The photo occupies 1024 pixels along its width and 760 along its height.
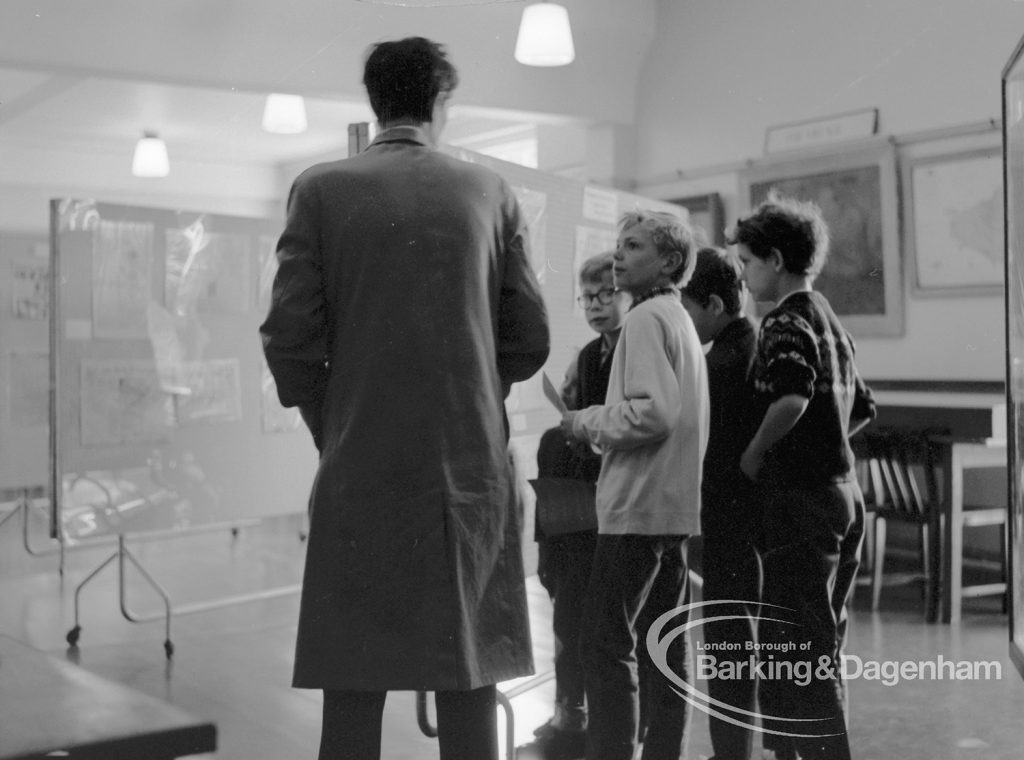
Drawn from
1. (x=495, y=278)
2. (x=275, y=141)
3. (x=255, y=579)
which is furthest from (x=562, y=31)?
(x=255, y=579)

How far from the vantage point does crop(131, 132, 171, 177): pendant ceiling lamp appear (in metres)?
2.14

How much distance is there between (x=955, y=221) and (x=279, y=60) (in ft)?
3.45

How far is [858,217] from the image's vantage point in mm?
1604

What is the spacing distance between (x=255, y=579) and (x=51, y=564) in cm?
122

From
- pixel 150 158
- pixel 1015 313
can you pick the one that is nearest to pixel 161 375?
pixel 150 158

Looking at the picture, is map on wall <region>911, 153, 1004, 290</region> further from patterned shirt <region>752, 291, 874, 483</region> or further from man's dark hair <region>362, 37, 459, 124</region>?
man's dark hair <region>362, 37, 459, 124</region>

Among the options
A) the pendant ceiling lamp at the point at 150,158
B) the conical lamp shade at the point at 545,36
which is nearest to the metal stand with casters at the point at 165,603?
the pendant ceiling lamp at the point at 150,158

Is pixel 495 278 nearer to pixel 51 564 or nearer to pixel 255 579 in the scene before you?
pixel 255 579

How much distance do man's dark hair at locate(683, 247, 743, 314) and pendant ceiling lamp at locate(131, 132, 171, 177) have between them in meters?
1.09

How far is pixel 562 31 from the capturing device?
1.67m

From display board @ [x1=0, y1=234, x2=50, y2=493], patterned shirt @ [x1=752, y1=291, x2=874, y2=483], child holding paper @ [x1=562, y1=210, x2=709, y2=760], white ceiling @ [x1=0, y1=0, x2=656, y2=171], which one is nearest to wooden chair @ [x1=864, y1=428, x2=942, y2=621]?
patterned shirt @ [x1=752, y1=291, x2=874, y2=483]

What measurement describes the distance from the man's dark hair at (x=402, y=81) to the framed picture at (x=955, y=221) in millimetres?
841

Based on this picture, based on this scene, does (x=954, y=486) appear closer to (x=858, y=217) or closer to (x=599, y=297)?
(x=858, y=217)

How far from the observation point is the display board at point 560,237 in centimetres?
137
